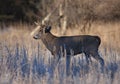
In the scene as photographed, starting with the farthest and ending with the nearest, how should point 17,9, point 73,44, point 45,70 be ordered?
1. point 17,9
2. point 73,44
3. point 45,70

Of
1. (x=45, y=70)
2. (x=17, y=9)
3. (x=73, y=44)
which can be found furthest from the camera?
(x=17, y=9)

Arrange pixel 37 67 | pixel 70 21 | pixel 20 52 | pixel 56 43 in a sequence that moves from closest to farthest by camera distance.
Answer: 1. pixel 37 67
2. pixel 20 52
3. pixel 56 43
4. pixel 70 21

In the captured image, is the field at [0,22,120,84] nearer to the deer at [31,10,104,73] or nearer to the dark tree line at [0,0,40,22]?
the deer at [31,10,104,73]

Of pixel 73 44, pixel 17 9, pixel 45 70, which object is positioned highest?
pixel 73 44

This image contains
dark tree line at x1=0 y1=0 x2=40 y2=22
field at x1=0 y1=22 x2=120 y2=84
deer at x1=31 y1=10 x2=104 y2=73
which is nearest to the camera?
field at x1=0 y1=22 x2=120 y2=84

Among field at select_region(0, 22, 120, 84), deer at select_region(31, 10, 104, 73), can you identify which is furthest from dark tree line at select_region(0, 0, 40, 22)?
field at select_region(0, 22, 120, 84)

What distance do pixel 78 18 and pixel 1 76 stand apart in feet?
33.6

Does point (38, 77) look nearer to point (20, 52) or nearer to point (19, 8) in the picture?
point (20, 52)

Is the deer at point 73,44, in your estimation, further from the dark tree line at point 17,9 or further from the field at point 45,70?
the dark tree line at point 17,9

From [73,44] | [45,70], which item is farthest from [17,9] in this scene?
[45,70]

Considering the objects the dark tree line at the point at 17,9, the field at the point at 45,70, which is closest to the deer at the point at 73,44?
the field at the point at 45,70

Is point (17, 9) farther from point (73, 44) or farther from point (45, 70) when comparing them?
point (45, 70)

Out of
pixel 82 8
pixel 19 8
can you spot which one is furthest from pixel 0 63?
pixel 19 8

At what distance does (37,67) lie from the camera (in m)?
11.1
